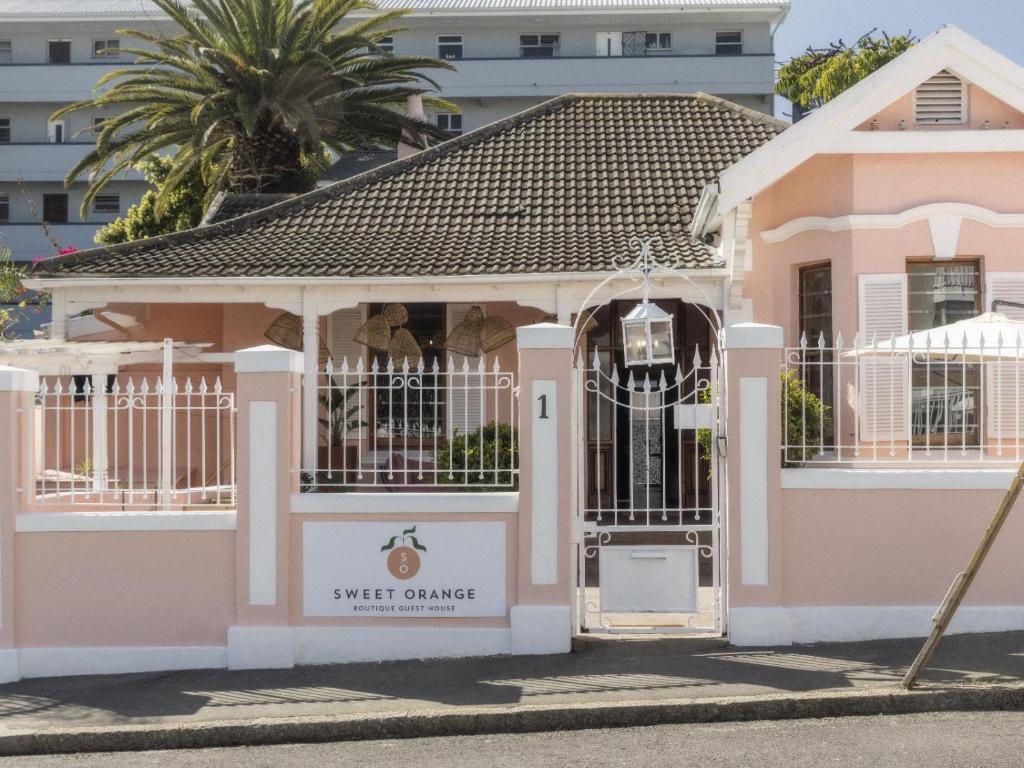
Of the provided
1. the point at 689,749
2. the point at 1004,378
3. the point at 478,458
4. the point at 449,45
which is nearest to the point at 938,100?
the point at 1004,378

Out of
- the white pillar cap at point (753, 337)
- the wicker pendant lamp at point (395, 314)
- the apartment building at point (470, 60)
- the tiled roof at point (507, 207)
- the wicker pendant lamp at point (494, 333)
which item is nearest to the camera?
the white pillar cap at point (753, 337)

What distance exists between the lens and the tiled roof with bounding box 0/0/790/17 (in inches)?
1516

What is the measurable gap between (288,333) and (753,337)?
7.95 meters

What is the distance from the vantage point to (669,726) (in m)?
7.30

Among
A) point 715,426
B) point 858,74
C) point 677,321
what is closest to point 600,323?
point 677,321

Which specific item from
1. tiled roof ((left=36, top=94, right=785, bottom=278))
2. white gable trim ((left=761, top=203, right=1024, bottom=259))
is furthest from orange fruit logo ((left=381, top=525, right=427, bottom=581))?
white gable trim ((left=761, top=203, right=1024, bottom=259))

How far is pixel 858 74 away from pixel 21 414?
69.3ft

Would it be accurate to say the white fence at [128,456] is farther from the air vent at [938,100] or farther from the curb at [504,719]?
the air vent at [938,100]

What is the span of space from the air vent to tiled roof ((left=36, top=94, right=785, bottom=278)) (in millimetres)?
2620

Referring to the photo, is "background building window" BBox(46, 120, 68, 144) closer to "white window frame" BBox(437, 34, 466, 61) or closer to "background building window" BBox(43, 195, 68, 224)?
"background building window" BBox(43, 195, 68, 224)

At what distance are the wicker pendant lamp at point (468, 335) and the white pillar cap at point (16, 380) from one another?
23.5ft

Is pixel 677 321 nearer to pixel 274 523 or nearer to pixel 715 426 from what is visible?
pixel 715 426

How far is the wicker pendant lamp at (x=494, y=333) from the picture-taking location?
51.7 ft

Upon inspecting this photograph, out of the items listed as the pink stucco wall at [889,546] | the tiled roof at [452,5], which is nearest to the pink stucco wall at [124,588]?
the pink stucco wall at [889,546]
